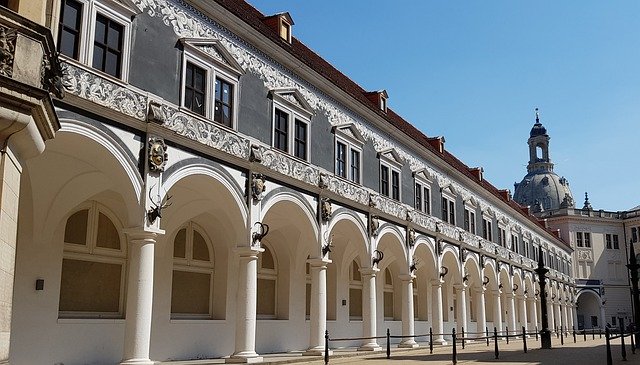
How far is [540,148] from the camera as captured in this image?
99.2 metres

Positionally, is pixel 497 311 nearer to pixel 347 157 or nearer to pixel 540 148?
pixel 347 157

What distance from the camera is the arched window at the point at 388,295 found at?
31577 millimetres

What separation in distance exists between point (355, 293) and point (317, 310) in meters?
8.08

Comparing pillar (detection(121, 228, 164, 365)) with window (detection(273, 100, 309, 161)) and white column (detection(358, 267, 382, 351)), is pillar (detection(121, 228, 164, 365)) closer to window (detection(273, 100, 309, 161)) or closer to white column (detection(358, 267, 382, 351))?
window (detection(273, 100, 309, 161))

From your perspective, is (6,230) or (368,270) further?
(368,270)

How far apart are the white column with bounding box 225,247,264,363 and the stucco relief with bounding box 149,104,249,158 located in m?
2.73

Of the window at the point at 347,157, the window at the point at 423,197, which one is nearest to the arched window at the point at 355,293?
the window at the point at 423,197

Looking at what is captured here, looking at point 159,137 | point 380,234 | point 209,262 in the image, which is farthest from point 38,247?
point 380,234

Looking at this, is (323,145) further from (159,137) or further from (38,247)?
(38,247)

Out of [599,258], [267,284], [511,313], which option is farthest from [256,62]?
[599,258]

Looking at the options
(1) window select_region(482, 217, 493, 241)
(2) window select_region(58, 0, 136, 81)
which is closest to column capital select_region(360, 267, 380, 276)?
(2) window select_region(58, 0, 136, 81)

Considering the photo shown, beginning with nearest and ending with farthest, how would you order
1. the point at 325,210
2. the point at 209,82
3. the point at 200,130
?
the point at 200,130, the point at 209,82, the point at 325,210

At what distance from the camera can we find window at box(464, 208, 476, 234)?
36.6m

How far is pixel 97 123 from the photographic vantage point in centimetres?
1305
